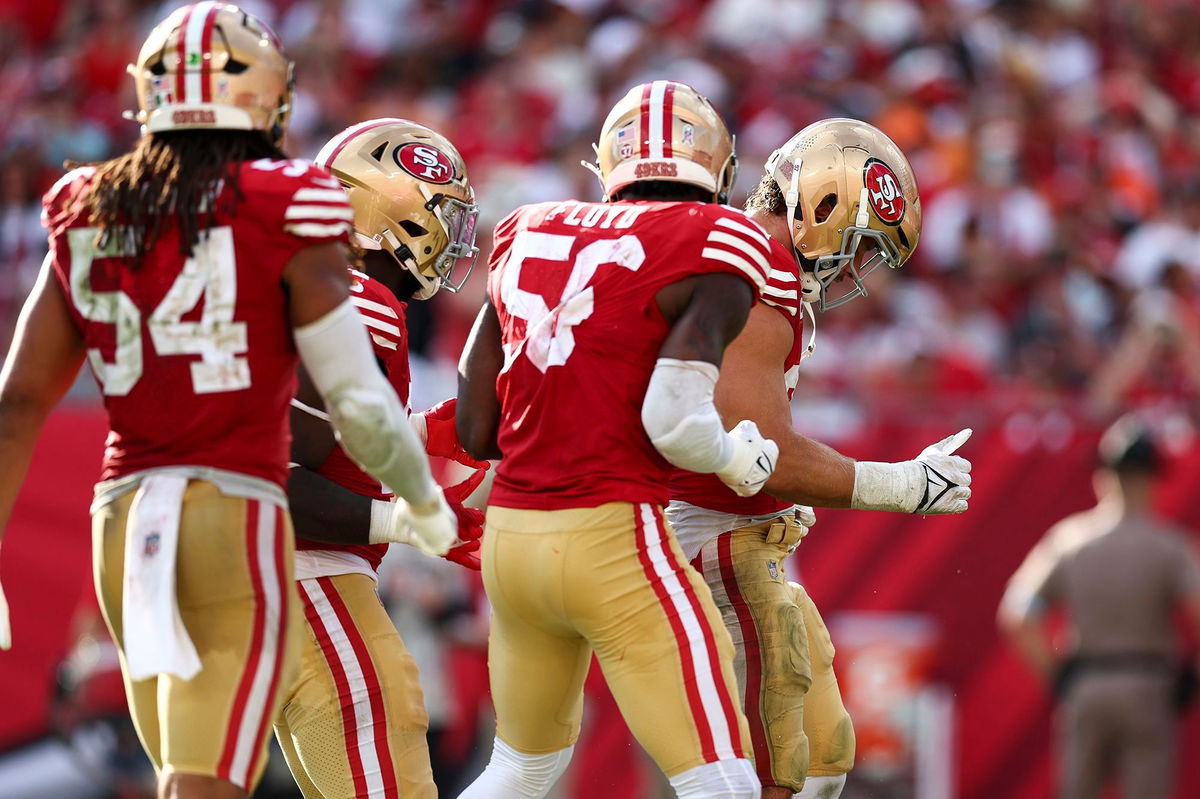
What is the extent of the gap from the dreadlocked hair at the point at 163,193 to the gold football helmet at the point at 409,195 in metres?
1.24

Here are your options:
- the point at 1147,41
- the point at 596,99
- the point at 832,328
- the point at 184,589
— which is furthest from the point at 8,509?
the point at 1147,41

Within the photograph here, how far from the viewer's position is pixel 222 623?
3596 millimetres

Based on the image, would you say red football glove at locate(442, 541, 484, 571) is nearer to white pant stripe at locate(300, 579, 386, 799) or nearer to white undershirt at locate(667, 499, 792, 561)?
white pant stripe at locate(300, 579, 386, 799)

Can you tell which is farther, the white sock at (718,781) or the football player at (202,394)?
the white sock at (718,781)

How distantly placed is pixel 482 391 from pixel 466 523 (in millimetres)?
339

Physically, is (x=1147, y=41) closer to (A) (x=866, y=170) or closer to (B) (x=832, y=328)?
(B) (x=832, y=328)

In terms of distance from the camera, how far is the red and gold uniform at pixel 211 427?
11.7 feet

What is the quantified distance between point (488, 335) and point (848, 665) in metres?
4.63

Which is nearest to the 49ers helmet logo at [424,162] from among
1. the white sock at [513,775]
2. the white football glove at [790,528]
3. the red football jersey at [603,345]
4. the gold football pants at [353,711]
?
the red football jersey at [603,345]

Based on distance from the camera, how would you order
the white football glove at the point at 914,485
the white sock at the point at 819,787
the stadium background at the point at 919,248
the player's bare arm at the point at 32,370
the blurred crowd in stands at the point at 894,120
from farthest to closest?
the blurred crowd in stands at the point at 894,120
the stadium background at the point at 919,248
the white sock at the point at 819,787
the white football glove at the point at 914,485
the player's bare arm at the point at 32,370

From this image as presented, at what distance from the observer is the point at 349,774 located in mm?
4398

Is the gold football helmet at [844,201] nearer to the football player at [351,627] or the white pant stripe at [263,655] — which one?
the football player at [351,627]

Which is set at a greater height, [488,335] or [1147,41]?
[1147,41]

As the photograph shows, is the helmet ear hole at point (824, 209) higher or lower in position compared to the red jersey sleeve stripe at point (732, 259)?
higher
